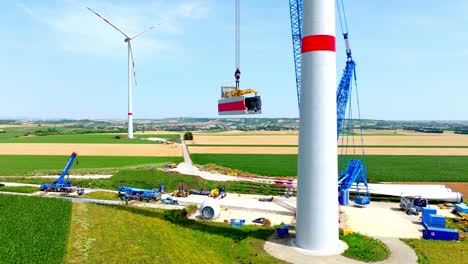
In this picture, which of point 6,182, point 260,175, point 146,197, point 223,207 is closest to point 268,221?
point 223,207

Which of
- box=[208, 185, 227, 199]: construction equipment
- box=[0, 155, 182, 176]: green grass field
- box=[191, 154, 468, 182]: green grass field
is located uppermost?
box=[0, 155, 182, 176]: green grass field

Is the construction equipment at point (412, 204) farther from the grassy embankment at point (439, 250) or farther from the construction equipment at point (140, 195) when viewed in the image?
the construction equipment at point (140, 195)

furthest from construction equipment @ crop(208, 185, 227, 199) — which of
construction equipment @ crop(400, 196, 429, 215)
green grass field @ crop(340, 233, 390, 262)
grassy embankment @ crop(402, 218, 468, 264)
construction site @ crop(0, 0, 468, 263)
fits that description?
grassy embankment @ crop(402, 218, 468, 264)

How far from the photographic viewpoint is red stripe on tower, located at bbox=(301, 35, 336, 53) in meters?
31.9

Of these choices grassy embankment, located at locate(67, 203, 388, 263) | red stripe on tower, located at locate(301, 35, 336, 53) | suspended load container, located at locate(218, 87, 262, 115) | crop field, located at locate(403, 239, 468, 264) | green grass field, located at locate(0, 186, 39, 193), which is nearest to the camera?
red stripe on tower, located at locate(301, 35, 336, 53)

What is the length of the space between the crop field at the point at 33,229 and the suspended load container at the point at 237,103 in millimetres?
21578

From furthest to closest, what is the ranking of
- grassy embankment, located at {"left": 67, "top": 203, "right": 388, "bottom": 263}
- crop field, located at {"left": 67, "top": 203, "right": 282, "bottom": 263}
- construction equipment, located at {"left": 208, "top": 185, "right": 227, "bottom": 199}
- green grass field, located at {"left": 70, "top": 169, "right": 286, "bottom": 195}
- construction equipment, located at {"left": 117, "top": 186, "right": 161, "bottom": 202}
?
green grass field, located at {"left": 70, "top": 169, "right": 286, "bottom": 195} < construction equipment, located at {"left": 208, "top": 185, "right": 227, "bottom": 199} < construction equipment, located at {"left": 117, "top": 186, "right": 161, "bottom": 202} < grassy embankment, located at {"left": 67, "top": 203, "right": 388, "bottom": 263} < crop field, located at {"left": 67, "top": 203, "right": 282, "bottom": 263}

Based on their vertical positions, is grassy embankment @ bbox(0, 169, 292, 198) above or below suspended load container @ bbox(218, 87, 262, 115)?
below

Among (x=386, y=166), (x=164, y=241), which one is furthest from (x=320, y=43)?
(x=386, y=166)

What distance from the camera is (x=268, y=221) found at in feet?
165

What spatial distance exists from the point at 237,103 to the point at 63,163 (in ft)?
264

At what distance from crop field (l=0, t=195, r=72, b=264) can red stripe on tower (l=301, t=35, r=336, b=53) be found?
27.9 meters

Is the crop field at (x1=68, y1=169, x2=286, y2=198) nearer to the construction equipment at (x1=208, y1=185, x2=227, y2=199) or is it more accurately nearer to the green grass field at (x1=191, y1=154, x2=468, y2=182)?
the construction equipment at (x1=208, y1=185, x2=227, y2=199)

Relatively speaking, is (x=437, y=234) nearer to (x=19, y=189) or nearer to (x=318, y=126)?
(x=318, y=126)
